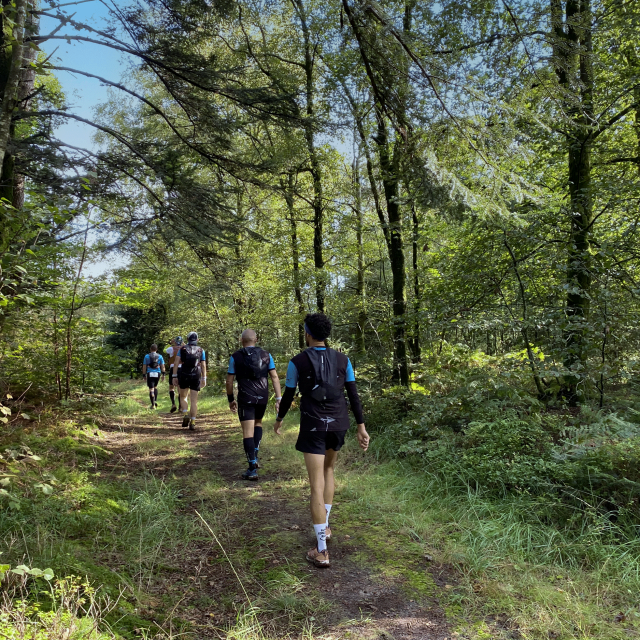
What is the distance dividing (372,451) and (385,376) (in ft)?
8.65

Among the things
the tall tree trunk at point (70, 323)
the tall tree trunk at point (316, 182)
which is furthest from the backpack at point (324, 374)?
the tall tree trunk at point (316, 182)

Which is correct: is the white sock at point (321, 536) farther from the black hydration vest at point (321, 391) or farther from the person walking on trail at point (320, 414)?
the black hydration vest at point (321, 391)

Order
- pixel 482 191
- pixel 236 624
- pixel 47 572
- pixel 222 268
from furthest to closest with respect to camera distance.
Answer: pixel 222 268 → pixel 482 191 → pixel 236 624 → pixel 47 572

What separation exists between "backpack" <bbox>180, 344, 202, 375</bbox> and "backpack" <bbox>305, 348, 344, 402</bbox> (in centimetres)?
601

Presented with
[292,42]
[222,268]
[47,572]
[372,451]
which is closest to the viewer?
[47,572]

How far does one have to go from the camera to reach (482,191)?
14.7ft

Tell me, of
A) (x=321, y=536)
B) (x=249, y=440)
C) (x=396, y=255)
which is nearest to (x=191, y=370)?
(x=249, y=440)

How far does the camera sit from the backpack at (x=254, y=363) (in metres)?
5.78

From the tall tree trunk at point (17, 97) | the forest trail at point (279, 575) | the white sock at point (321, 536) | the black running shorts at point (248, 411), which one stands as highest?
the tall tree trunk at point (17, 97)

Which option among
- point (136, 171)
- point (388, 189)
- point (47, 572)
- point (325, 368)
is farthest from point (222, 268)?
point (47, 572)

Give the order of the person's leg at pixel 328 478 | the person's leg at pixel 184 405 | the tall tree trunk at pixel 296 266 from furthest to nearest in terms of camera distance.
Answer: the tall tree trunk at pixel 296 266 → the person's leg at pixel 184 405 → the person's leg at pixel 328 478

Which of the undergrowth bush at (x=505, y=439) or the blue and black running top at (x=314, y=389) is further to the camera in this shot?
the undergrowth bush at (x=505, y=439)

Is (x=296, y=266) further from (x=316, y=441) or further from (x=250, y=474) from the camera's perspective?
(x=316, y=441)

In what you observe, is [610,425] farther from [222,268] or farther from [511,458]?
[222,268]
